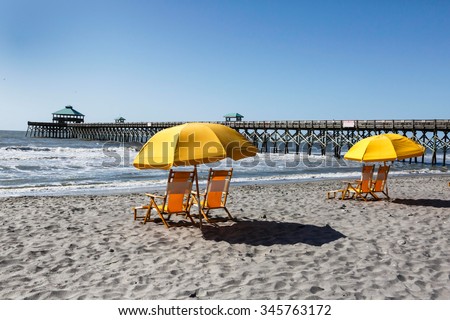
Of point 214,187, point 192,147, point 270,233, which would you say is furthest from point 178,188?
point 270,233

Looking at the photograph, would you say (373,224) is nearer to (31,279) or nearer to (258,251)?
→ (258,251)

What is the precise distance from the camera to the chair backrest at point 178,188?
232 inches

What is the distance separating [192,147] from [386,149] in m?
4.70

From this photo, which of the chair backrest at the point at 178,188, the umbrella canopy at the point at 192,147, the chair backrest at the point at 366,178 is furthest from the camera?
the chair backrest at the point at 366,178

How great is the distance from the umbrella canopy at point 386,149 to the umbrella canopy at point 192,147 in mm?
3597

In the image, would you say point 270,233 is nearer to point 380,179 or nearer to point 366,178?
point 366,178

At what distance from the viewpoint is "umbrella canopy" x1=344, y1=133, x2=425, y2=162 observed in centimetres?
793

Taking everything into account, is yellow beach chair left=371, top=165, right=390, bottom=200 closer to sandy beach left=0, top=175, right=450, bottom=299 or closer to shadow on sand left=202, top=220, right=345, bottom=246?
sandy beach left=0, top=175, right=450, bottom=299

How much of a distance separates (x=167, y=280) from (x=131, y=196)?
21.3 ft

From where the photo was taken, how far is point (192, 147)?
508 centimetres

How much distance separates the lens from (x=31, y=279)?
398cm

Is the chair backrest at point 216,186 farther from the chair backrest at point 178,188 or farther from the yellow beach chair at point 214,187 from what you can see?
the chair backrest at point 178,188

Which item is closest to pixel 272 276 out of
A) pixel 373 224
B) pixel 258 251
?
pixel 258 251

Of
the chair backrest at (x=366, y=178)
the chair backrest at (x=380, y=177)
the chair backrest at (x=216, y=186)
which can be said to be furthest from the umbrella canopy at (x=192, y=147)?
the chair backrest at (x=380, y=177)
